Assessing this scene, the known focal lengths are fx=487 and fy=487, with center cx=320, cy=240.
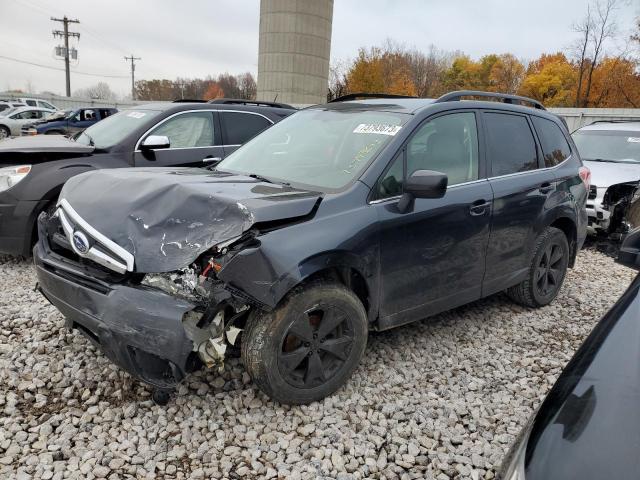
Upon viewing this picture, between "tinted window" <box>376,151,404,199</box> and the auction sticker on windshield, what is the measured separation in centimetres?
19

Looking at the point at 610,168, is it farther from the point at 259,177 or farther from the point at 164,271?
the point at 164,271

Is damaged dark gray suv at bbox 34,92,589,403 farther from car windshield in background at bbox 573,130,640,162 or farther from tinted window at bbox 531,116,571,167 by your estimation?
car windshield in background at bbox 573,130,640,162

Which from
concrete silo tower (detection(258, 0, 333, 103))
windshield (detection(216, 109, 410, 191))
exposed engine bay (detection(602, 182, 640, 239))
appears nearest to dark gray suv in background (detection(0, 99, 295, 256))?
windshield (detection(216, 109, 410, 191))

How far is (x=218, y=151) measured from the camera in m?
6.20

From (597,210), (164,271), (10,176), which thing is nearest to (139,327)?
(164,271)

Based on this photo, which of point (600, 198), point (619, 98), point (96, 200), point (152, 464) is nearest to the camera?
point (152, 464)

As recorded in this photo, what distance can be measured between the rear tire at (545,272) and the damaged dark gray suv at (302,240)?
0.18 meters

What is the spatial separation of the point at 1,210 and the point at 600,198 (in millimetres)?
7585

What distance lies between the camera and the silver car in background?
283 inches

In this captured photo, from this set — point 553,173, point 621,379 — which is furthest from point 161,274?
point 553,173

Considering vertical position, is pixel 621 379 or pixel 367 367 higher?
pixel 621 379

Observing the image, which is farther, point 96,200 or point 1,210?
point 1,210

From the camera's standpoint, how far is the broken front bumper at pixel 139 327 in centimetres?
232

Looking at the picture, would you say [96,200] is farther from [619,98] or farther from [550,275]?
[619,98]
